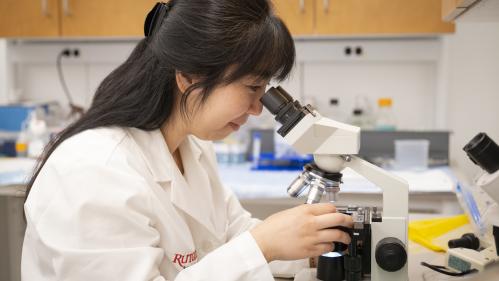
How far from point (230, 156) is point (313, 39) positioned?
31.2 inches

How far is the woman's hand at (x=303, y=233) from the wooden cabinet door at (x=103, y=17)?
6.40 ft

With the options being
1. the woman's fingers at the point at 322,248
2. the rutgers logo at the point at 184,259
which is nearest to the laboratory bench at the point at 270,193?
the rutgers logo at the point at 184,259

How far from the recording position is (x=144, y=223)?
3.17 ft

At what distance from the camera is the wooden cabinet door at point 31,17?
8.93ft

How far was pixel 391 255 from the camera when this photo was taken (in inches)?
36.9

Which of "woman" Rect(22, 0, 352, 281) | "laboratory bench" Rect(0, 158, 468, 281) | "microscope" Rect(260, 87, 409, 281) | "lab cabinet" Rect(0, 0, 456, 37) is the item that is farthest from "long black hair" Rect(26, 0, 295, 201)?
"lab cabinet" Rect(0, 0, 456, 37)

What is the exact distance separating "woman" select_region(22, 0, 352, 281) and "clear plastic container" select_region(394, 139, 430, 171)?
1.37 meters

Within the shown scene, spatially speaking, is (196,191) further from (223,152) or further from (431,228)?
(223,152)

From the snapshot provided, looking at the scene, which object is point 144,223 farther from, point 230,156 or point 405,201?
point 230,156

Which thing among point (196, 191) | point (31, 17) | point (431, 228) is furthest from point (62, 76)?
point (431, 228)

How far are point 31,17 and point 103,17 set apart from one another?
0.38m

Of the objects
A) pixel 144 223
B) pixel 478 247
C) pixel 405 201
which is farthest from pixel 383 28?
pixel 144 223

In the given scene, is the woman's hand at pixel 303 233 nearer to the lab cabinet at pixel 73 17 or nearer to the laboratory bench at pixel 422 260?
the laboratory bench at pixel 422 260

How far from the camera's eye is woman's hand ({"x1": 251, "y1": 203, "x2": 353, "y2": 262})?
931mm
